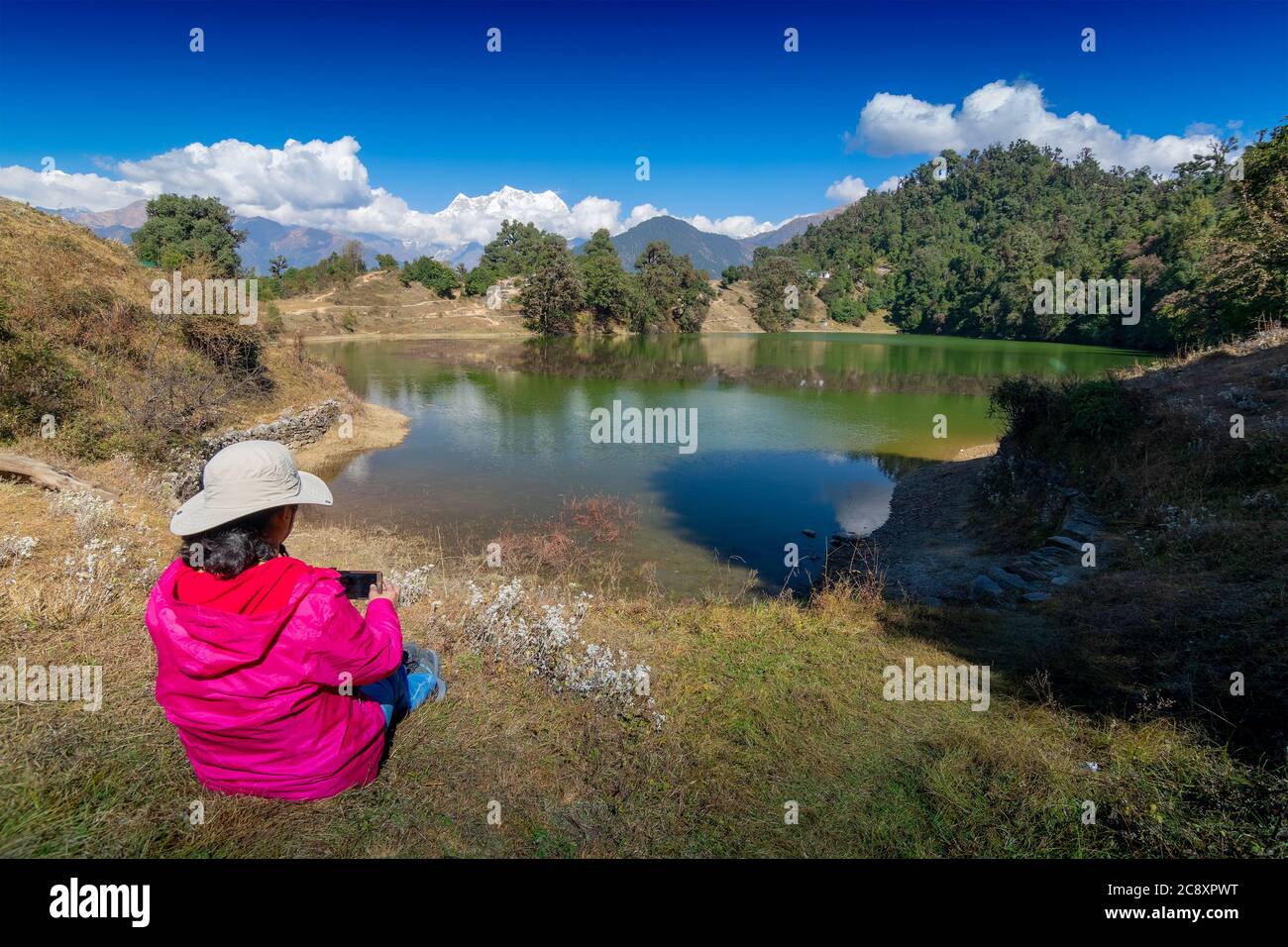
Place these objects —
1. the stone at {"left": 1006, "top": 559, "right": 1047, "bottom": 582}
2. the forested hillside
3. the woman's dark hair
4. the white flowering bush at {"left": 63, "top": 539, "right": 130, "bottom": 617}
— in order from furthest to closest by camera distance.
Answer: the forested hillside < the stone at {"left": 1006, "top": 559, "right": 1047, "bottom": 582} < the white flowering bush at {"left": 63, "top": 539, "right": 130, "bottom": 617} < the woman's dark hair

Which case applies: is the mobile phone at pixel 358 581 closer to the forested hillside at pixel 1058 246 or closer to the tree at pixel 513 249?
the forested hillside at pixel 1058 246

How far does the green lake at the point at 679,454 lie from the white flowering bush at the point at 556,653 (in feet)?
18.0

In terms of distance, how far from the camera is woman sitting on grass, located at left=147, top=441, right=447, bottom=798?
2596 millimetres

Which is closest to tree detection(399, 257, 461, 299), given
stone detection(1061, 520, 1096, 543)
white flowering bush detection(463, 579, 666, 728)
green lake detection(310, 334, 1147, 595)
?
green lake detection(310, 334, 1147, 595)

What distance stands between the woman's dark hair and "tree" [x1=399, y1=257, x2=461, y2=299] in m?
94.9

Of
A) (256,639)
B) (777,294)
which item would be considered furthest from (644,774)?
(777,294)

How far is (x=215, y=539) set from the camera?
2602mm

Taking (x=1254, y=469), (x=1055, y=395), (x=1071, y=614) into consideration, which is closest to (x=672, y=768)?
(x=1071, y=614)

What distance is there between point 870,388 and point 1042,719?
1366 inches

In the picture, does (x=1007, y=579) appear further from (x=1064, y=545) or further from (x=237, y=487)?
(x=237, y=487)

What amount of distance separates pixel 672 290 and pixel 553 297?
23.9 meters

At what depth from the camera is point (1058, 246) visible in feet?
303

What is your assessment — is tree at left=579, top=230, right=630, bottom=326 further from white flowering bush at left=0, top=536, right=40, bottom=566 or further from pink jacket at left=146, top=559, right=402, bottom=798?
pink jacket at left=146, top=559, right=402, bottom=798
